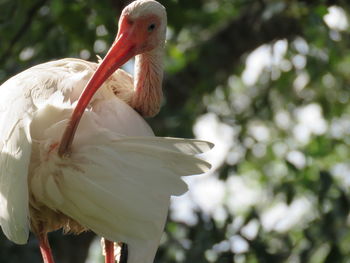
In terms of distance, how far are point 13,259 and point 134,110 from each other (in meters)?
1.88

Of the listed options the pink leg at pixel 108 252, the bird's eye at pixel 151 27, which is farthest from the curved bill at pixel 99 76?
the pink leg at pixel 108 252

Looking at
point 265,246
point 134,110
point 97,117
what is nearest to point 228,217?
point 265,246

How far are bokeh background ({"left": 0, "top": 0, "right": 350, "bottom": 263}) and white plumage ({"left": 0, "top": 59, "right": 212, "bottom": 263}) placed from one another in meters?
2.03

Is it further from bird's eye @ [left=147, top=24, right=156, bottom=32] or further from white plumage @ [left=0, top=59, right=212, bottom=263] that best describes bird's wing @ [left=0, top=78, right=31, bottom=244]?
bird's eye @ [left=147, top=24, right=156, bottom=32]

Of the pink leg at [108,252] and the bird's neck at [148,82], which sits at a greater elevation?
the bird's neck at [148,82]

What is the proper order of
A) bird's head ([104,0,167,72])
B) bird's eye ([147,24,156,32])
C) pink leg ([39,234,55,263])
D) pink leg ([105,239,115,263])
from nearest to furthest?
bird's head ([104,0,167,72]) < bird's eye ([147,24,156,32]) < pink leg ([39,234,55,263]) < pink leg ([105,239,115,263])

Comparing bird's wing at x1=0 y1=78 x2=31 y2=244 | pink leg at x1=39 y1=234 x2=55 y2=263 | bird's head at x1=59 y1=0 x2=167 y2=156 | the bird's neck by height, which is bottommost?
pink leg at x1=39 y1=234 x2=55 y2=263

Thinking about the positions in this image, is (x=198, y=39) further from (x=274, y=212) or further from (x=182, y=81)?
(x=274, y=212)

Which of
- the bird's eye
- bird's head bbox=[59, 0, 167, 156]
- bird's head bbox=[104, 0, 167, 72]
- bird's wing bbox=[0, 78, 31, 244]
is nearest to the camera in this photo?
bird's wing bbox=[0, 78, 31, 244]

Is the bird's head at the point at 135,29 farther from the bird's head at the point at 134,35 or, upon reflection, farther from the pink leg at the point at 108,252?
the pink leg at the point at 108,252

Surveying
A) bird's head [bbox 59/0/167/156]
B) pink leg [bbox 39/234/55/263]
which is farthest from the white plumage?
pink leg [bbox 39/234/55/263]

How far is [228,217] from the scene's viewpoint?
6781mm

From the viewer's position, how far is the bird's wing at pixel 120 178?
159 inches

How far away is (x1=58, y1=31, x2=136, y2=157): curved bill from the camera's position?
4.05m
